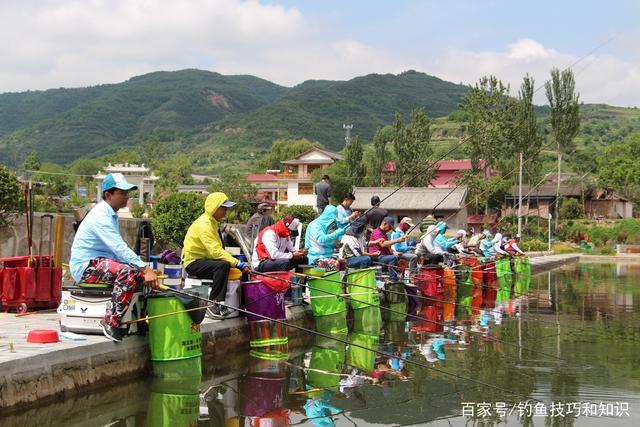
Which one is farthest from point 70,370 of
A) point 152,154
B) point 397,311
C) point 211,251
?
point 152,154

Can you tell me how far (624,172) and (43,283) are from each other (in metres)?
65.3

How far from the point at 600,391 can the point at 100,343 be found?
4.52 metres

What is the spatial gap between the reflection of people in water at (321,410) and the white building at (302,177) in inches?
2587

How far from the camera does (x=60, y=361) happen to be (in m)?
6.41

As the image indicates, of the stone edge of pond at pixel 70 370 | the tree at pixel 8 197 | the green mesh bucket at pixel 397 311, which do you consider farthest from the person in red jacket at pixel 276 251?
the tree at pixel 8 197

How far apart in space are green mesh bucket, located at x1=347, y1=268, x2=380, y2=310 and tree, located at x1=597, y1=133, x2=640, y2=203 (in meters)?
58.9

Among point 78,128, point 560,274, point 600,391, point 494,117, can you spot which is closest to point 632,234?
point 494,117

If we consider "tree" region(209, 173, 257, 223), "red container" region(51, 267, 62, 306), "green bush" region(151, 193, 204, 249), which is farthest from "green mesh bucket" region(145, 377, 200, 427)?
"tree" region(209, 173, 257, 223)

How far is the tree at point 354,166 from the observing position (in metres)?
62.6

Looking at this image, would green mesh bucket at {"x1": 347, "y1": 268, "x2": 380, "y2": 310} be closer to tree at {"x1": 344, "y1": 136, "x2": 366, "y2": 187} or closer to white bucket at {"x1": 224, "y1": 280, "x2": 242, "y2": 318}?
white bucket at {"x1": 224, "y1": 280, "x2": 242, "y2": 318}

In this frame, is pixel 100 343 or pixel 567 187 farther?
pixel 567 187

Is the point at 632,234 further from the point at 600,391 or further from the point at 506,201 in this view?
the point at 600,391

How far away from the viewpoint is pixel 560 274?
2681cm

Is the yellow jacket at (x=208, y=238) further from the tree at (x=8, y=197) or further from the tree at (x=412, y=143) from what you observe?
the tree at (x=412, y=143)
